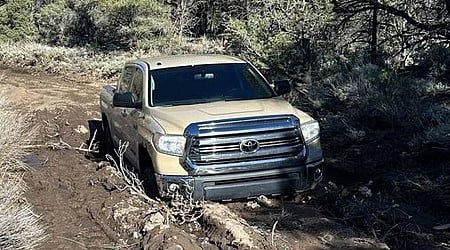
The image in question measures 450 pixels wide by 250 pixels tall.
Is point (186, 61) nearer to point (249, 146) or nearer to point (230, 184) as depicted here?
point (249, 146)

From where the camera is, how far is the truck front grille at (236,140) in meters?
7.95

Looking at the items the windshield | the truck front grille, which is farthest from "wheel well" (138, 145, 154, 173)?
the truck front grille

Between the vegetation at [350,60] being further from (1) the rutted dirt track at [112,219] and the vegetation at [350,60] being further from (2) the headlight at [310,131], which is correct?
(2) the headlight at [310,131]

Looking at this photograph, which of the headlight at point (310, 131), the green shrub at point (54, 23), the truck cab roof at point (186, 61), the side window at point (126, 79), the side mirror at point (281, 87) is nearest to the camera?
the headlight at point (310, 131)

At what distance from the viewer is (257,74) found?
991cm

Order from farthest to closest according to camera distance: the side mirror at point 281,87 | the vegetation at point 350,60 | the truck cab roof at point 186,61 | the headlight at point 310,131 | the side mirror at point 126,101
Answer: the vegetation at point 350,60, the truck cab roof at point 186,61, the side mirror at point 281,87, the side mirror at point 126,101, the headlight at point 310,131

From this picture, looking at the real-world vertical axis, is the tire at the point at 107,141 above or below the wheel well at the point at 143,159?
below

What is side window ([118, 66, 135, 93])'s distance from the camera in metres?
10.7

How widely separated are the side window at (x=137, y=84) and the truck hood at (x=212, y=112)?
2.76 feet

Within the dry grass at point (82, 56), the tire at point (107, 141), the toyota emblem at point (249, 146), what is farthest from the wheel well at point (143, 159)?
the dry grass at point (82, 56)

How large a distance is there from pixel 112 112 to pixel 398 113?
5423mm

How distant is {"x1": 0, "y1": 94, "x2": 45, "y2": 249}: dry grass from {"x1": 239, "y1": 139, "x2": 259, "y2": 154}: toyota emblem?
2.33 meters

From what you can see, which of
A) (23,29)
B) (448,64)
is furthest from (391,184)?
(23,29)

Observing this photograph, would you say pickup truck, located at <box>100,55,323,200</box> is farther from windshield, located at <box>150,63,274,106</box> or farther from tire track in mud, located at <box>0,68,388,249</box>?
tire track in mud, located at <box>0,68,388,249</box>
